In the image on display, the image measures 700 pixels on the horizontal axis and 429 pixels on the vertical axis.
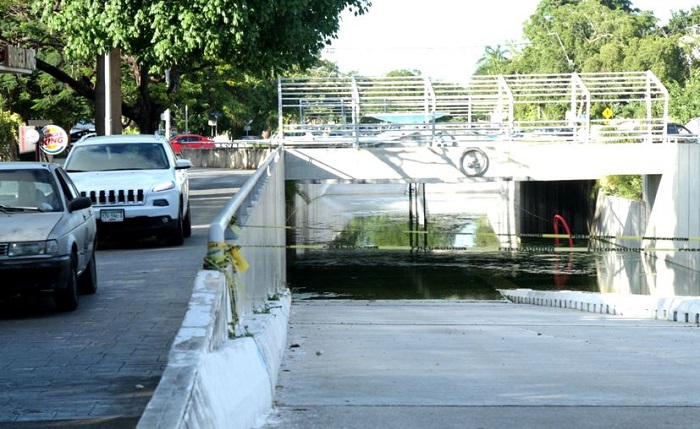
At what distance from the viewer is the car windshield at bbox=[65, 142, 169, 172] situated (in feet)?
61.0

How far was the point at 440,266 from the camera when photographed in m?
37.9

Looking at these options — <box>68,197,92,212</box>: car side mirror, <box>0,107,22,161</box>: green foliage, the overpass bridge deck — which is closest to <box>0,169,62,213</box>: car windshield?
<box>68,197,92,212</box>: car side mirror

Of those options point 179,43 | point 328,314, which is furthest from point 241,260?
point 179,43

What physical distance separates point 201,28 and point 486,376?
17229mm

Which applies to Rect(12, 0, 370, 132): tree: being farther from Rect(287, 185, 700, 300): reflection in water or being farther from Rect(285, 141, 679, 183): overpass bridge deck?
Rect(285, 141, 679, 183): overpass bridge deck

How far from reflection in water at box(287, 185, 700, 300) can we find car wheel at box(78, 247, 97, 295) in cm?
1197

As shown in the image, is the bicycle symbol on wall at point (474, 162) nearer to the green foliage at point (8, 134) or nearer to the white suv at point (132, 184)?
the green foliage at point (8, 134)

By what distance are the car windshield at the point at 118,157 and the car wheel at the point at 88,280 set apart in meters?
5.97

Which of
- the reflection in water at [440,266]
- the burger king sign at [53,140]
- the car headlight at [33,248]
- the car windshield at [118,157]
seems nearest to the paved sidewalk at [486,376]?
the car headlight at [33,248]

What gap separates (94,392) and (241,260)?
136 cm

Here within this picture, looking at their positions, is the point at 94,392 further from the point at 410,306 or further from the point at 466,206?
the point at 466,206

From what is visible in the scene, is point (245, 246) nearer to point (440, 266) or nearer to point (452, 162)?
point (452, 162)

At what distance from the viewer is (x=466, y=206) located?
6356 cm

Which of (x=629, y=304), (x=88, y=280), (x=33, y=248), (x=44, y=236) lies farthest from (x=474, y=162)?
(x=33, y=248)
